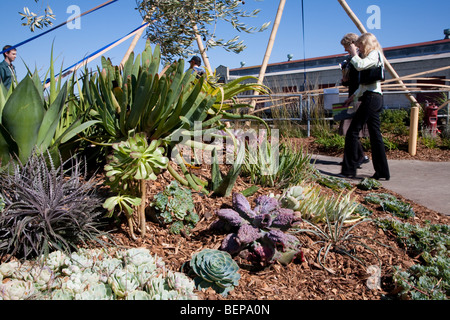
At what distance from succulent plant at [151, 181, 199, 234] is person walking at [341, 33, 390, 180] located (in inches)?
125

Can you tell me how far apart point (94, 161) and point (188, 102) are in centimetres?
122

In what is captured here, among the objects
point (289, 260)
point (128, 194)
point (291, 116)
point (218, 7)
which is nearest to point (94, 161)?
point (128, 194)

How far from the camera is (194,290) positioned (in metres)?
2.13

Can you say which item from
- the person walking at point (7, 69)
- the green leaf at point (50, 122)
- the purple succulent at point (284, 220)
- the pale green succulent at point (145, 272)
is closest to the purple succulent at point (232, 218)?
the purple succulent at point (284, 220)

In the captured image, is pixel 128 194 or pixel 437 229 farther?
pixel 437 229

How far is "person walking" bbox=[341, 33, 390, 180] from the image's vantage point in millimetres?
4910

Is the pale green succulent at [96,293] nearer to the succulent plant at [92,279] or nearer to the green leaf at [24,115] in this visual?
the succulent plant at [92,279]

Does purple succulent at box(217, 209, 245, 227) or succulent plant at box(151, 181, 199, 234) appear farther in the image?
succulent plant at box(151, 181, 199, 234)

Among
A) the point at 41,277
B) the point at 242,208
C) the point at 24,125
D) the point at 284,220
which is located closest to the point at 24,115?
the point at 24,125

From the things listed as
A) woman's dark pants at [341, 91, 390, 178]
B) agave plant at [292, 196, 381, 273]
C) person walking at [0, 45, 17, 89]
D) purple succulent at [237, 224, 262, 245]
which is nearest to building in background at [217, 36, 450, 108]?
person walking at [0, 45, 17, 89]

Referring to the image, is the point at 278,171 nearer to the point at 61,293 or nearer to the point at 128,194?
the point at 128,194

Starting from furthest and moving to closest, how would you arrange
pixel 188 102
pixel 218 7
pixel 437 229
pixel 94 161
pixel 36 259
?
pixel 218 7, pixel 94 161, pixel 437 229, pixel 188 102, pixel 36 259

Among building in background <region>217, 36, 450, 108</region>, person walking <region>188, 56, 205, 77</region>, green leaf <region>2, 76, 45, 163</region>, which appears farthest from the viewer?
building in background <region>217, 36, 450, 108</region>

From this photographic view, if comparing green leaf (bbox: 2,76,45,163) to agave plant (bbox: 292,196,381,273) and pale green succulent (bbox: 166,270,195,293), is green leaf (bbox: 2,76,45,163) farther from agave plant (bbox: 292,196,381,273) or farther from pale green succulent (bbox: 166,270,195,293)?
agave plant (bbox: 292,196,381,273)
